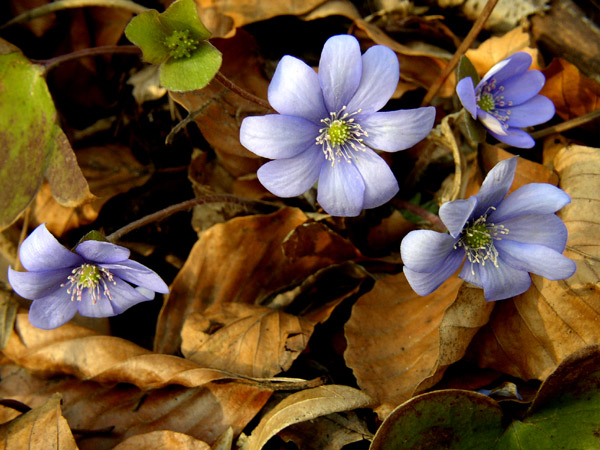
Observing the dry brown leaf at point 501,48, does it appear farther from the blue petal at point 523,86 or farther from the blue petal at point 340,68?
the blue petal at point 340,68

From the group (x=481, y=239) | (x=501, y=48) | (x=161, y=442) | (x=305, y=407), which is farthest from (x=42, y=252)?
(x=501, y=48)

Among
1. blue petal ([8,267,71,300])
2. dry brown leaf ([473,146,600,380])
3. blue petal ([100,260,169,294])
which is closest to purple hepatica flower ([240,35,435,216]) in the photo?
blue petal ([100,260,169,294])

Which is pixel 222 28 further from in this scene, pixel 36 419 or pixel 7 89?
pixel 36 419

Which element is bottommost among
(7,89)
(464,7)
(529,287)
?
(7,89)

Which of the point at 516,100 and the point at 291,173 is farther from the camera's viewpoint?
the point at 516,100

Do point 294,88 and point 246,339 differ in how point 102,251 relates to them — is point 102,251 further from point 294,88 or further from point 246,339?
point 294,88

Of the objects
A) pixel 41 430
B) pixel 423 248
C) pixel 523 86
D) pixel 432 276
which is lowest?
pixel 41 430

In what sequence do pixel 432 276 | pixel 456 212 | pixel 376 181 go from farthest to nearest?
pixel 376 181 → pixel 432 276 → pixel 456 212

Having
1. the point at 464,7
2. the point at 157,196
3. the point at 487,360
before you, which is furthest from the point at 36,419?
the point at 464,7
